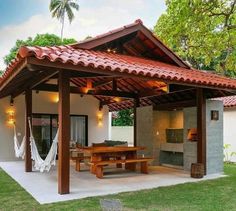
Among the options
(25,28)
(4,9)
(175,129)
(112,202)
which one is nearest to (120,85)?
(175,129)

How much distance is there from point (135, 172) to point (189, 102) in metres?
3.09

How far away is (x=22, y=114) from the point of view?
1400cm

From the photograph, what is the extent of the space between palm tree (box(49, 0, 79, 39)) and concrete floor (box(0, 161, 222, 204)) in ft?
93.9

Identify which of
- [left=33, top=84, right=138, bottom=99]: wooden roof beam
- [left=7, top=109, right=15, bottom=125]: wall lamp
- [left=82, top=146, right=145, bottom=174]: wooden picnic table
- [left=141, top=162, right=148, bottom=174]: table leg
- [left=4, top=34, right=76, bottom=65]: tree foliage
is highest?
[left=4, top=34, right=76, bottom=65]: tree foliage

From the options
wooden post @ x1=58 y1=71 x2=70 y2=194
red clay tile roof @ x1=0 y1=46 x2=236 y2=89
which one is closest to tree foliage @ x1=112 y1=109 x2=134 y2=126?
red clay tile roof @ x1=0 y1=46 x2=236 y2=89

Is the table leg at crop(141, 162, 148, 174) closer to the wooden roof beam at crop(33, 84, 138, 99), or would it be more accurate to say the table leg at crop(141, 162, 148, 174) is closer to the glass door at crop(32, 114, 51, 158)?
the wooden roof beam at crop(33, 84, 138, 99)

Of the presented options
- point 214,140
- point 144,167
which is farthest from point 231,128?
point 144,167

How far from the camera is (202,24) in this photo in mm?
11594

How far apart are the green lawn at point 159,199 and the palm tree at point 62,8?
31.3 meters

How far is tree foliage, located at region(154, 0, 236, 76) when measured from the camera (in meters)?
10.9

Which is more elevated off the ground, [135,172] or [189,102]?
[189,102]

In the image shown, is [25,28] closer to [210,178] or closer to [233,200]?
[210,178]

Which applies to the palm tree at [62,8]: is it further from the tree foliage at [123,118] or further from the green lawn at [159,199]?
the green lawn at [159,199]

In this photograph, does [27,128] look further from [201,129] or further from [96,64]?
[201,129]
